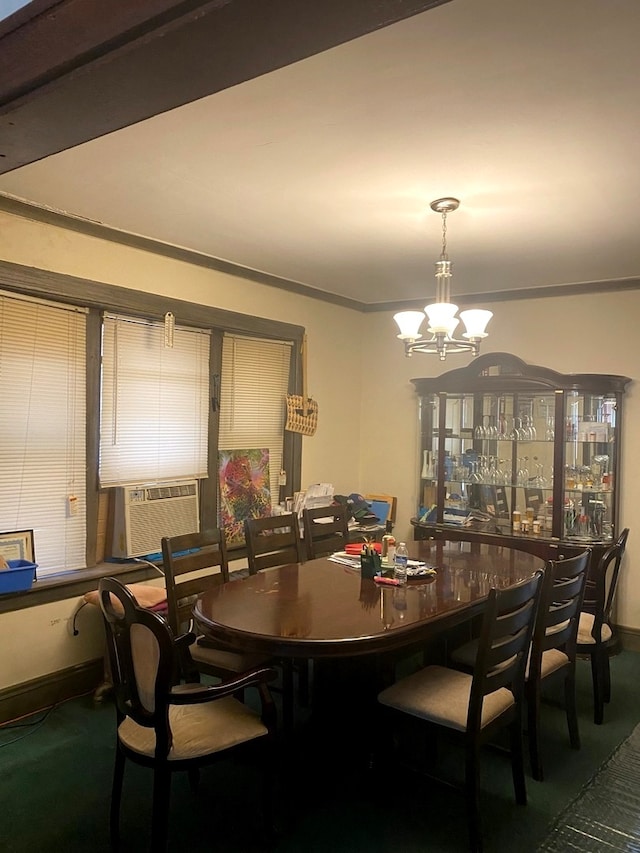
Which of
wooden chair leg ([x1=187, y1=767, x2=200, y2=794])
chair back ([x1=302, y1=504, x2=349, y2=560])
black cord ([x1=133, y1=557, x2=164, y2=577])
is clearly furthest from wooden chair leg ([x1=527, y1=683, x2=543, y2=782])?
black cord ([x1=133, y1=557, x2=164, y2=577])

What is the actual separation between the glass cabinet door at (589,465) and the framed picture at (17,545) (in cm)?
324

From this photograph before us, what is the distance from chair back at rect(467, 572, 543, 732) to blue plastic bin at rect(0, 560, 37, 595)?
2072 mm

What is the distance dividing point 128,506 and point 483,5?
2878mm

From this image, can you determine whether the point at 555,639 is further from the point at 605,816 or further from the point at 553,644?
the point at 605,816

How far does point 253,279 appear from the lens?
4.32 m

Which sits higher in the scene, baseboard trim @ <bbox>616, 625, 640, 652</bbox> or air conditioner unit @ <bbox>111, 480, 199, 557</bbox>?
air conditioner unit @ <bbox>111, 480, 199, 557</bbox>

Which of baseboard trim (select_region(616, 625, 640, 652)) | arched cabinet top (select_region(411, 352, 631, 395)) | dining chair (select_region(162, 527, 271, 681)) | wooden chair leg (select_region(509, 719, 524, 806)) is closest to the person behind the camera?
wooden chair leg (select_region(509, 719, 524, 806))

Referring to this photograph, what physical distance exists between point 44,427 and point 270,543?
1316 millimetres

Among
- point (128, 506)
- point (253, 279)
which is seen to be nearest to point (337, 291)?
point (253, 279)

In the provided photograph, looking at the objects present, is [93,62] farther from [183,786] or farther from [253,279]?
[253,279]

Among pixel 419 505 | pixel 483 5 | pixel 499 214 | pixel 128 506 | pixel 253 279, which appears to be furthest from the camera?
pixel 419 505

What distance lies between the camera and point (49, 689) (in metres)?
3.21

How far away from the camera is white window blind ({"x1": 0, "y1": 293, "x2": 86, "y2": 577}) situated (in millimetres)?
3096

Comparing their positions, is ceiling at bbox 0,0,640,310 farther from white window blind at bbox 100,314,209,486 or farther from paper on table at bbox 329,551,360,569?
paper on table at bbox 329,551,360,569
